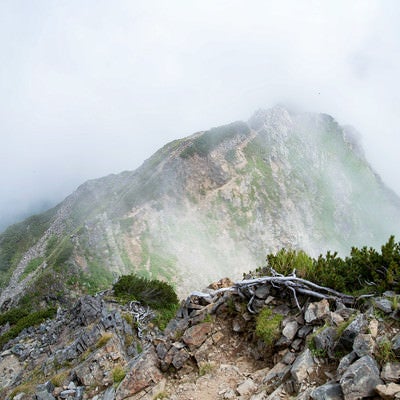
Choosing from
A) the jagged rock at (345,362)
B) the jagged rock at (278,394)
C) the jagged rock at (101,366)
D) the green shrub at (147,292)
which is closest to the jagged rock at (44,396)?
the jagged rock at (101,366)

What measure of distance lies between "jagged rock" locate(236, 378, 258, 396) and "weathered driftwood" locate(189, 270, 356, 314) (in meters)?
2.12

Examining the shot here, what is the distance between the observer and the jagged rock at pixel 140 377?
31.3 feet

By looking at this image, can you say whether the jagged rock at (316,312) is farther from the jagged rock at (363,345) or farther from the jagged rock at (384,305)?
the jagged rock at (363,345)

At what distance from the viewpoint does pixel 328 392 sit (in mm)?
6273

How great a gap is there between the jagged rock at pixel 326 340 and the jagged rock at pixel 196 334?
12.1 feet

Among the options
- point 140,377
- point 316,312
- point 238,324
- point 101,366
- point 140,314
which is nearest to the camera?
point 316,312

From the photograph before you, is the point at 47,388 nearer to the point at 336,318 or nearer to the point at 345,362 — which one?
the point at 336,318

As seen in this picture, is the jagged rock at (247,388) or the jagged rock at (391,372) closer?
the jagged rock at (391,372)

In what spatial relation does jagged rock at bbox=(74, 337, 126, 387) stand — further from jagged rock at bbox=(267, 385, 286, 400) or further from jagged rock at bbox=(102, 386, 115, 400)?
jagged rock at bbox=(267, 385, 286, 400)

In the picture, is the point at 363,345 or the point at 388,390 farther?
the point at 363,345

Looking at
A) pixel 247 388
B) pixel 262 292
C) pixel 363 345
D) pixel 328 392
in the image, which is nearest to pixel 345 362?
pixel 363 345

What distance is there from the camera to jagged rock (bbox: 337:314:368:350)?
7227 millimetres

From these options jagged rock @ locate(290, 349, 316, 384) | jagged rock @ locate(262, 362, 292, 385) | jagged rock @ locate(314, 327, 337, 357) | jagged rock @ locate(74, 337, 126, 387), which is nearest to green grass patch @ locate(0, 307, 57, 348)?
jagged rock @ locate(74, 337, 126, 387)

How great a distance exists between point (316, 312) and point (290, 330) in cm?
82
